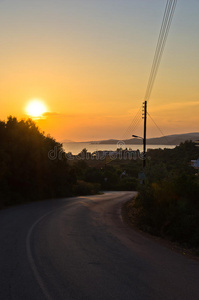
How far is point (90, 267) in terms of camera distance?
876 centimetres

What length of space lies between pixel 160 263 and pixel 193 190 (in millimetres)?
6685

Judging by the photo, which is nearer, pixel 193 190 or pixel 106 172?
pixel 193 190

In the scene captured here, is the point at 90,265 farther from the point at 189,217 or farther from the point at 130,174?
the point at 130,174

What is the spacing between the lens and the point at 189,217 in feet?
45.3

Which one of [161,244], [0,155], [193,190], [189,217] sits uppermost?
[0,155]

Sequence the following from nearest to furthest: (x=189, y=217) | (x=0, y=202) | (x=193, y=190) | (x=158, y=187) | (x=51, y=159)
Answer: (x=189, y=217) → (x=193, y=190) → (x=158, y=187) → (x=0, y=202) → (x=51, y=159)

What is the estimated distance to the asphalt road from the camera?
684 centimetres

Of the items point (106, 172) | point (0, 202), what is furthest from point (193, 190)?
point (106, 172)

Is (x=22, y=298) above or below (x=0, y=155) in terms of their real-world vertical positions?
below

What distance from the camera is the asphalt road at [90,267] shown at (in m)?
6.84

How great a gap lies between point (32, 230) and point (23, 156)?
1780cm

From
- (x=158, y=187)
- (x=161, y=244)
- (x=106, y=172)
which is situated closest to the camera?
(x=161, y=244)

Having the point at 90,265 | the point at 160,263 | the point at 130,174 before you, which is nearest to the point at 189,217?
the point at 160,263

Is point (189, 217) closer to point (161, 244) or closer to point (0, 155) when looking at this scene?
point (161, 244)
